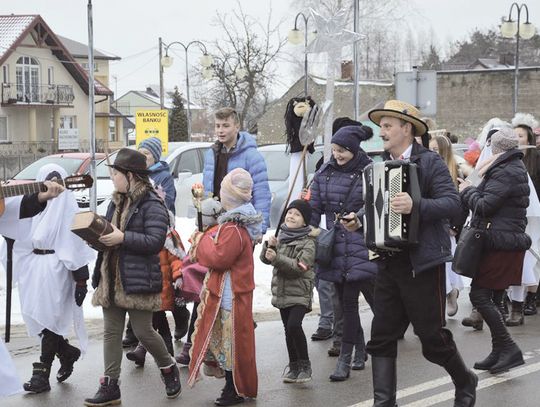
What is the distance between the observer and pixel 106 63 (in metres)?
80.9

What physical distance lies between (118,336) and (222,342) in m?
0.74

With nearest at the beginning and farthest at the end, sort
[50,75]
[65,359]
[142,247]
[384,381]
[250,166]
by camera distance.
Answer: [384,381] → [142,247] → [65,359] → [250,166] → [50,75]

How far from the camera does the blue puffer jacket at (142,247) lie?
6.98 metres

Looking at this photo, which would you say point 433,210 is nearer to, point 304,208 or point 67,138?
point 304,208

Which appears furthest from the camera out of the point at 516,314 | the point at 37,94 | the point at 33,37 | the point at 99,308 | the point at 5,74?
the point at 37,94

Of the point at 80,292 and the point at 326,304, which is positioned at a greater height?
the point at 80,292

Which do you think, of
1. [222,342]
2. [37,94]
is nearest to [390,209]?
[222,342]

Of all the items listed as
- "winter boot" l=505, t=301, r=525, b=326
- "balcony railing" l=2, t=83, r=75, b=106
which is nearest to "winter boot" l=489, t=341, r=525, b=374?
"winter boot" l=505, t=301, r=525, b=326

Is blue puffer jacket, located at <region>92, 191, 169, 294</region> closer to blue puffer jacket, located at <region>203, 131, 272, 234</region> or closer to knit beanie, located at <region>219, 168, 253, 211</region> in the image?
knit beanie, located at <region>219, 168, 253, 211</region>

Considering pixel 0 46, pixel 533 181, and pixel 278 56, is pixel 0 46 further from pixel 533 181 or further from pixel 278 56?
pixel 533 181

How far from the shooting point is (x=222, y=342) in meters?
7.03

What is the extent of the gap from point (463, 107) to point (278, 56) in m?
10.0

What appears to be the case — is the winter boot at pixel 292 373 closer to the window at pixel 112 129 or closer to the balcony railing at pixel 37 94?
the balcony railing at pixel 37 94

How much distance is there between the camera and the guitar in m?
6.70
